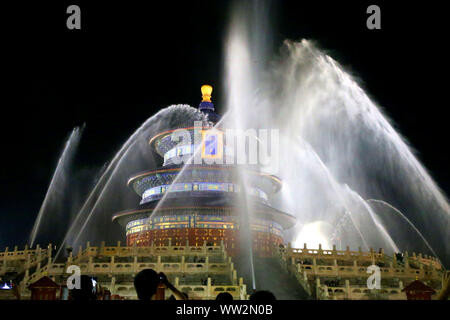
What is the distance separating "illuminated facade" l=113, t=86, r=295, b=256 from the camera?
39.3 meters

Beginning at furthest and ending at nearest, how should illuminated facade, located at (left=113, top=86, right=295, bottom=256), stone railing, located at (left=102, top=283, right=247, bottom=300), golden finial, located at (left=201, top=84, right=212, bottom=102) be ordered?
golden finial, located at (left=201, top=84, right=212, bottom=102) < illuminated facade, located at (left=113, top=86, right=295, bottom=256) < stone railing, located at (left=102, top=283, right=247, bottom=300)

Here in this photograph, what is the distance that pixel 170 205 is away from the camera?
40125mm

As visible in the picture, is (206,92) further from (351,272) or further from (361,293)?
(361,293)

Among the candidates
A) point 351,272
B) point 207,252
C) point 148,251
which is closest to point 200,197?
point 207,252

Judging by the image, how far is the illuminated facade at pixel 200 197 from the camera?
39.3 meters

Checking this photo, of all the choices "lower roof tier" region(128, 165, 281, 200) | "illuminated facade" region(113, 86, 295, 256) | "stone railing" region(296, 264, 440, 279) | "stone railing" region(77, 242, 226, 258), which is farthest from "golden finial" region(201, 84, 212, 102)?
"stone railing" region(296, 264, 440, 279)

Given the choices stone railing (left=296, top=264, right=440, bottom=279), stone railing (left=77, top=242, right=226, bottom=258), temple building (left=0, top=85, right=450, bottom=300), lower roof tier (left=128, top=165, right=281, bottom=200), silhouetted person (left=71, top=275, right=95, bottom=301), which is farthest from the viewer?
lower roof tier (left=128, top=165, right=281, bottom=200)

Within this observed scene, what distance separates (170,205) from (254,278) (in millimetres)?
17260

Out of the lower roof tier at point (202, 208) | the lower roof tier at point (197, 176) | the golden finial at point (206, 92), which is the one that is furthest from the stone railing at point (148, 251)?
the golden finial at point (206, 92)

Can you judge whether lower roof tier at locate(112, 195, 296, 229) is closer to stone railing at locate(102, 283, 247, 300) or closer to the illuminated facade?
the illuminated facade

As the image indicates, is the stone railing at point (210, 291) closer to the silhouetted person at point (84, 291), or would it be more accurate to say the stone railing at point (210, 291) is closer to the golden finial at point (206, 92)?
the silhouetted person at point (84, 291)

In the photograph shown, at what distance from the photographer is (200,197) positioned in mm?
40531
